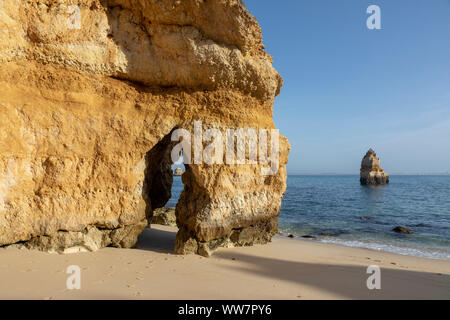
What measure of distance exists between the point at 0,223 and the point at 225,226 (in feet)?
18.3

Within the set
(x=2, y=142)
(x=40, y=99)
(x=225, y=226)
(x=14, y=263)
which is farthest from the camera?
(x=225, y=226)

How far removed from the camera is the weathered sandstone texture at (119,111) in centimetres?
599

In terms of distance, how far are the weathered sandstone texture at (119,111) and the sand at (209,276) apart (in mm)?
646

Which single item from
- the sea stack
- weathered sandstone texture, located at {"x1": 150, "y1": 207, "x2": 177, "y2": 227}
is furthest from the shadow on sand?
the sea stack

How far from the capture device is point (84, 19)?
258 inches

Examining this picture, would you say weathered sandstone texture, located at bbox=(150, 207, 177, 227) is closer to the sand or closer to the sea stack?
the sand

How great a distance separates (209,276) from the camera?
18.3ft

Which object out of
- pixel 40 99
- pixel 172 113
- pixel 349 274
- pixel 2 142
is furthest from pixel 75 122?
pixel 349 274

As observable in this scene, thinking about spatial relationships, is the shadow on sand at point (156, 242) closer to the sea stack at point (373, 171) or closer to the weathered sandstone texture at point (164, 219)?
the weathered sandstone texture at point (164, 219)

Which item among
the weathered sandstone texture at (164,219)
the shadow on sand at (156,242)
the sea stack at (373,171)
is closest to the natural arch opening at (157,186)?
the shadow on sand at (156,242)

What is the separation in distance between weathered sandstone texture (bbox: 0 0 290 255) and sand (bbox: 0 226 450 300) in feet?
2.12

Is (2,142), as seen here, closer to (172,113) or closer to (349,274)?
(172,113)

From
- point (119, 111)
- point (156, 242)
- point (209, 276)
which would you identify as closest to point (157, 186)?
point (156, 242)

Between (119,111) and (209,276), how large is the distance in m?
4.98
